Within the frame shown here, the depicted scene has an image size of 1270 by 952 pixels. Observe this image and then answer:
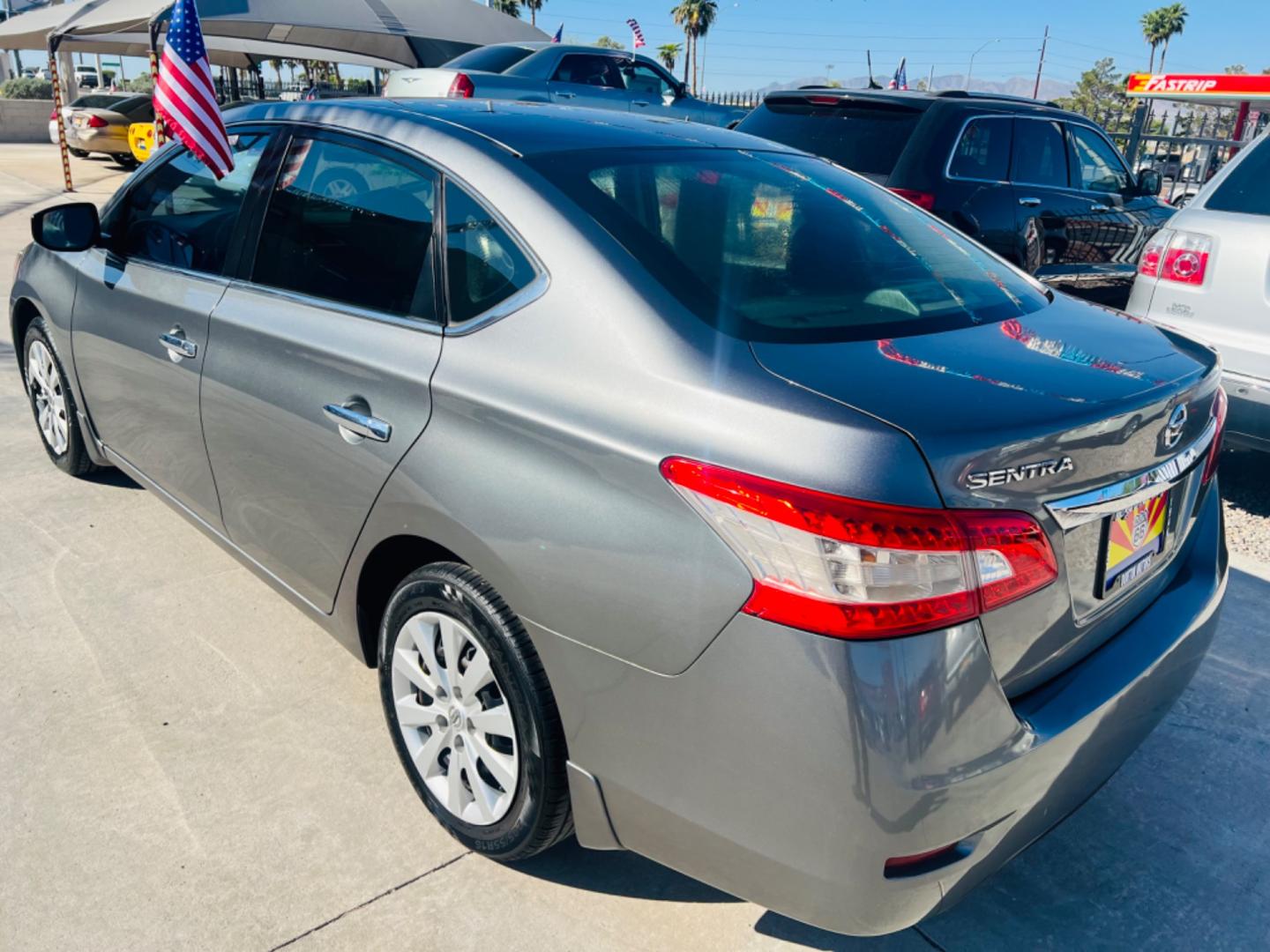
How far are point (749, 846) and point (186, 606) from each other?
2.45m

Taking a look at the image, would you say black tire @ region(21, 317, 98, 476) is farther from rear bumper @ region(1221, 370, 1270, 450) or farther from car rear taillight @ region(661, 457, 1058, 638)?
rear bumper @ region(1221, 370, 1270, 450)

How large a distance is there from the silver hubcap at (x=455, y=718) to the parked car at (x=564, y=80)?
967 cm

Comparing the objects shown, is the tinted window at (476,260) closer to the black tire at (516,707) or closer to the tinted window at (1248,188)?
the black tire at (516,707)

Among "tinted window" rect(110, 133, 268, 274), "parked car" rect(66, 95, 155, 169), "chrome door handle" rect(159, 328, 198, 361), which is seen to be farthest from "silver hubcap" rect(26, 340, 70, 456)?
"parked car" rect(66, 95, 155, 169)

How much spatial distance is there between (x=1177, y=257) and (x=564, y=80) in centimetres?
949

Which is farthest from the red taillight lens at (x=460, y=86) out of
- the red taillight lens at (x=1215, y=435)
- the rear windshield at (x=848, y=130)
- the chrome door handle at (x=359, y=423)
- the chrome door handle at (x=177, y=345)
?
the red taillight lens at (x=1215, y=435)

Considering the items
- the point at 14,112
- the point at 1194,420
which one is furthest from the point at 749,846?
the point at 14,112

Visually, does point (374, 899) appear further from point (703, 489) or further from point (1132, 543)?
point (1132, 543)

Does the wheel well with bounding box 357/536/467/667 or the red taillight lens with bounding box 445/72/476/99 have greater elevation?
the red taillight lens with bounding box 445/72/476/99

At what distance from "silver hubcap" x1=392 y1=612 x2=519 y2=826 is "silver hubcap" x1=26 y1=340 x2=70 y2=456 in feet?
8.60

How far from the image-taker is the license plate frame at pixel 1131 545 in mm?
1944

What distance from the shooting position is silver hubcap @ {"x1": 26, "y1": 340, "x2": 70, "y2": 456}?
14.1 feet

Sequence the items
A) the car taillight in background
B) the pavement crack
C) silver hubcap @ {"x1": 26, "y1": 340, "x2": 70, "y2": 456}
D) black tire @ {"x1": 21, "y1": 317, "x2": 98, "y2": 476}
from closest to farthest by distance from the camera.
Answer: the pavement crack < black tire @ {"x1": 21, "y1": 317, "x2": 98, "y2": 476} < silver hubcap @ {"x1": 26, "y1": 340, "x2": 70, "y2": 456} < the car taillight in background

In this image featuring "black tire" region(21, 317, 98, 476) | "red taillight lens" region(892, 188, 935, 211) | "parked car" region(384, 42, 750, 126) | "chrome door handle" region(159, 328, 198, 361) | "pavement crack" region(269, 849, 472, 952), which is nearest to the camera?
"pavement crack" region(269, 849, 472, 952)
